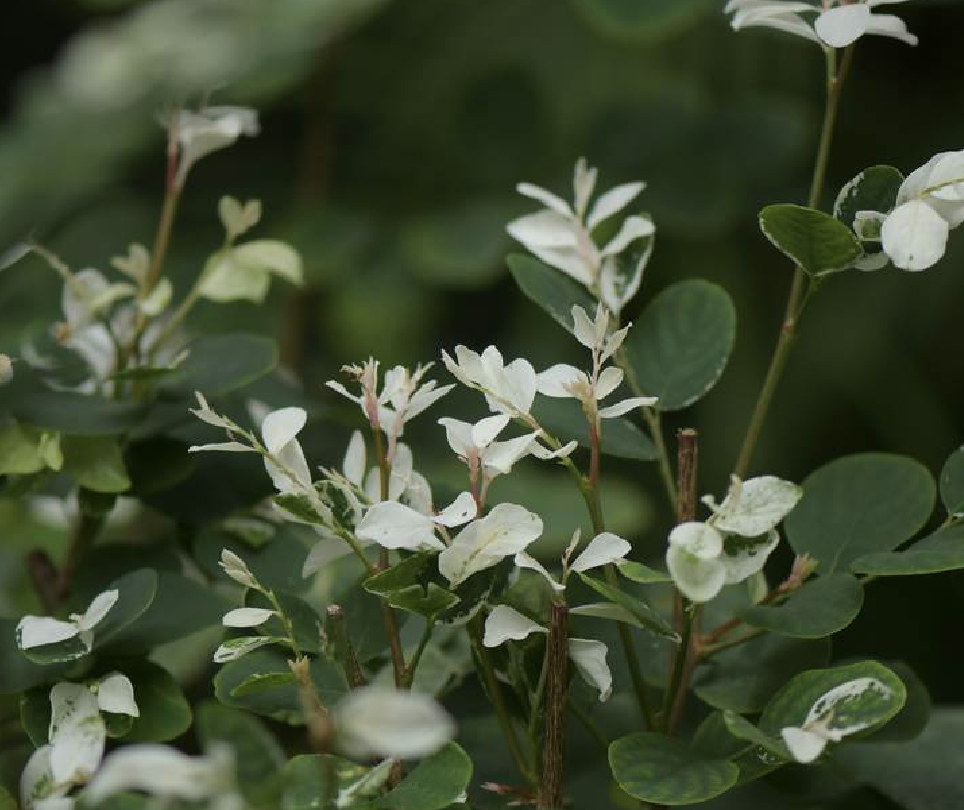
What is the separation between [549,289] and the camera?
1.56 ft

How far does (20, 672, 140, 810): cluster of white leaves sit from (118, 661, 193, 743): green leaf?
0.04 feet

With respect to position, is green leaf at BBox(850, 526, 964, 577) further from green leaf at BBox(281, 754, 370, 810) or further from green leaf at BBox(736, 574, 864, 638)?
green leaf at BBox(281, 754, 370, 810)

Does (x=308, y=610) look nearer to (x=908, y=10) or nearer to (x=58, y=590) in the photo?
(x=58, y=590)

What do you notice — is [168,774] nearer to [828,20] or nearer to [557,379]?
[557,379]

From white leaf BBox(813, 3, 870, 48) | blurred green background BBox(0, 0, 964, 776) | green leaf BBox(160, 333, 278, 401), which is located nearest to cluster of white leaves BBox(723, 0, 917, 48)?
white leaf BBox(813, 3, 870, 48)

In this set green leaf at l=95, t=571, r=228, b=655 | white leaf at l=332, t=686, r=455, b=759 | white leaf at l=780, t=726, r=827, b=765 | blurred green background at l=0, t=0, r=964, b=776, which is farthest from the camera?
blurred green background at l=0, t=0, r=964, b=776

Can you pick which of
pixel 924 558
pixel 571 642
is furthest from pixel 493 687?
pixel 924 558

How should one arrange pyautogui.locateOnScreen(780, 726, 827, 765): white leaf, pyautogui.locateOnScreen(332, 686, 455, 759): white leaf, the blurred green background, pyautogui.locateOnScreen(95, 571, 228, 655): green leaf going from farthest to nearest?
the blurred green background → pyautogui.locateOnScreen(95, 571, 228, 655): green leaf → pyautogui.locateOnScreen(780, 726, 827, 765): white leaf → pyautogui.locateOnScreen(332, 686, 455, 759): white leaf

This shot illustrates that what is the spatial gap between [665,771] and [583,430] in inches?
4.7

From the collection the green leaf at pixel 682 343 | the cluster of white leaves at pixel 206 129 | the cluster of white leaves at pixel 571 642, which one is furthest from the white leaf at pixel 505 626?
the cluster of white leaves at pixel 206 129

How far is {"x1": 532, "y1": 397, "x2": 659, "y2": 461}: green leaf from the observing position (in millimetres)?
443

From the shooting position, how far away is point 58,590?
52 centimetres

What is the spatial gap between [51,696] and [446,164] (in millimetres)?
861

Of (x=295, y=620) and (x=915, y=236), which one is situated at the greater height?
(x=915, y=236)
